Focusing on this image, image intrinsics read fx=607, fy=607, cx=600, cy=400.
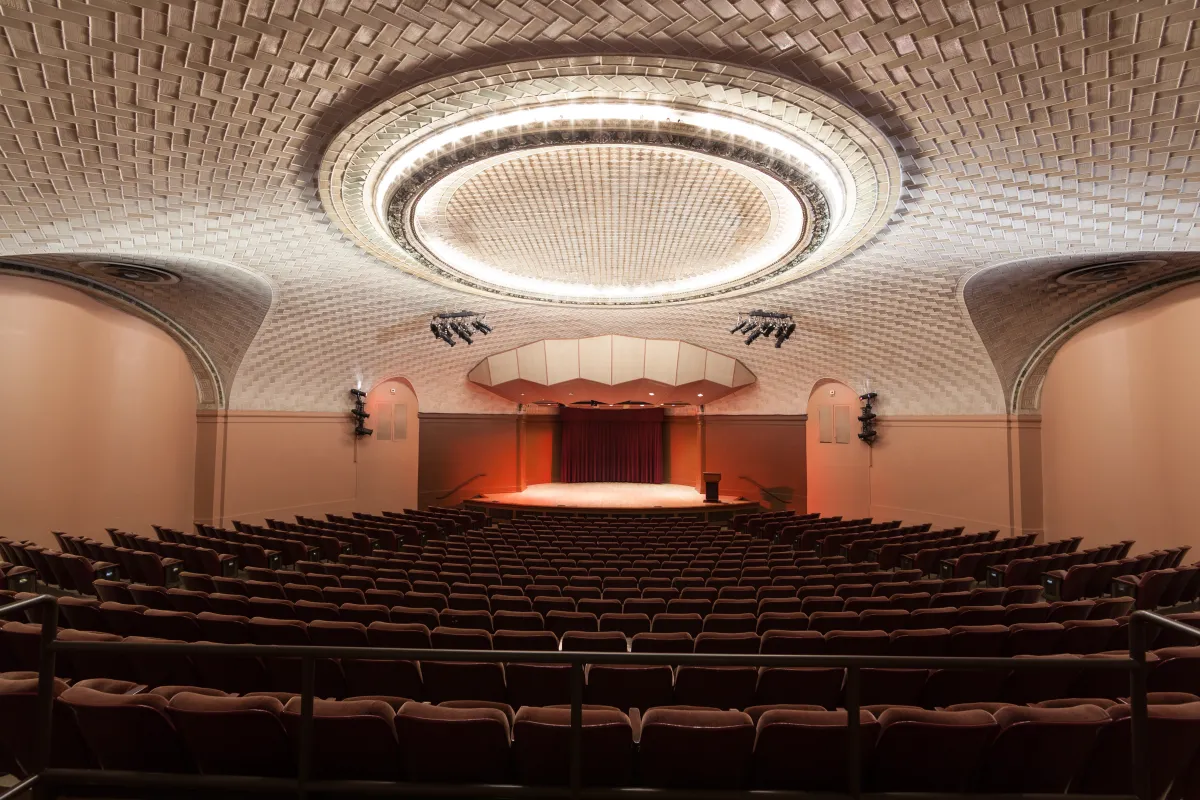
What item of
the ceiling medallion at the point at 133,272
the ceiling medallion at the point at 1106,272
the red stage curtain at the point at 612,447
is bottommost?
the red stage curtain at the point at 612,447

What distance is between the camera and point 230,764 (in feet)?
9.41

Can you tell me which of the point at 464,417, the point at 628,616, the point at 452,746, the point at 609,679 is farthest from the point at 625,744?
the point at 464,417

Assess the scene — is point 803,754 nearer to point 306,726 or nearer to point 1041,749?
point 1041,749

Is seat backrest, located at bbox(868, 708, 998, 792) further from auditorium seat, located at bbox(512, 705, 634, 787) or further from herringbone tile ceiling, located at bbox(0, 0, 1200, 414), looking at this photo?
herringbone tile ceiling, located at bbox(0, 0, 1200, 414)

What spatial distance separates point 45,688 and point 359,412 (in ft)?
58.5

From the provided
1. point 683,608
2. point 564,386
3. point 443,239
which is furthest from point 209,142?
point 564,386

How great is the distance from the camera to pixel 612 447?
1184 inches

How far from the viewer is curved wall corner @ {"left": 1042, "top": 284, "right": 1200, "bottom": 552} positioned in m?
11.5

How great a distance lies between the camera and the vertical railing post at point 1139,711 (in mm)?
2469

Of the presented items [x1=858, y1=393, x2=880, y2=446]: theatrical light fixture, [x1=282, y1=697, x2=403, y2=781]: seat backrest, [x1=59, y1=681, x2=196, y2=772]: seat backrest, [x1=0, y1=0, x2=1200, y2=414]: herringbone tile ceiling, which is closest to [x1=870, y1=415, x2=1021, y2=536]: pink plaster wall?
[x1=858, y1=393, x2=880, y2=446]: theatrical light fixture

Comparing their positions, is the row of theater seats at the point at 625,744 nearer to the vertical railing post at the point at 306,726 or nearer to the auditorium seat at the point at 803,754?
the auditorium seat at the point at 803,754

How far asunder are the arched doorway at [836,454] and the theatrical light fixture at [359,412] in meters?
15.4

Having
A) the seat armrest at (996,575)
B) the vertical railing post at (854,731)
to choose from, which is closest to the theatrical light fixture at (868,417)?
the seat armrest at (996,575)

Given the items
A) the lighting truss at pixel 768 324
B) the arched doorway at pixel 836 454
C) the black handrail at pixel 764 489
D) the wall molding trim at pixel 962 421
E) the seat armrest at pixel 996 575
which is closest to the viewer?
the seat armrest at pixel 996 575
